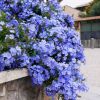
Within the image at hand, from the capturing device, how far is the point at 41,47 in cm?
397

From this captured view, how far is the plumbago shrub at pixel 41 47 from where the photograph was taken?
3.81 m

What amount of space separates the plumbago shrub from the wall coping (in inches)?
3.4

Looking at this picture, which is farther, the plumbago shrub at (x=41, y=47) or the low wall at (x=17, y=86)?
the plumbago shrub at (x=41, y=47)

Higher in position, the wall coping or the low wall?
the wall coping

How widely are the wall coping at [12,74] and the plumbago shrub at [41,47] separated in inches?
3.4

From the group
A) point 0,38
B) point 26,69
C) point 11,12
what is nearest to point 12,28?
point 0,38

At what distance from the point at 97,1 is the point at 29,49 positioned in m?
41.8

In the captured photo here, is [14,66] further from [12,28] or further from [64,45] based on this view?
[64,45]

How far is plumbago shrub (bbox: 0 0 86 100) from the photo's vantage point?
3.81 metres

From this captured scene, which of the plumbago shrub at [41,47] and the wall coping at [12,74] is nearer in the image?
the wall coping at [12,74]

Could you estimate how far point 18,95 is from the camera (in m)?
3.80

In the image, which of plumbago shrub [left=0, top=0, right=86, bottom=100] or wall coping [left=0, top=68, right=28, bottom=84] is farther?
plumbago shrub [left=0, top=0, right=86, bottom=100]

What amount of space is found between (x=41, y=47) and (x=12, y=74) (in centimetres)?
55

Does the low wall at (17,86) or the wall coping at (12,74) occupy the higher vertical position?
the wall coping at (12,74)
